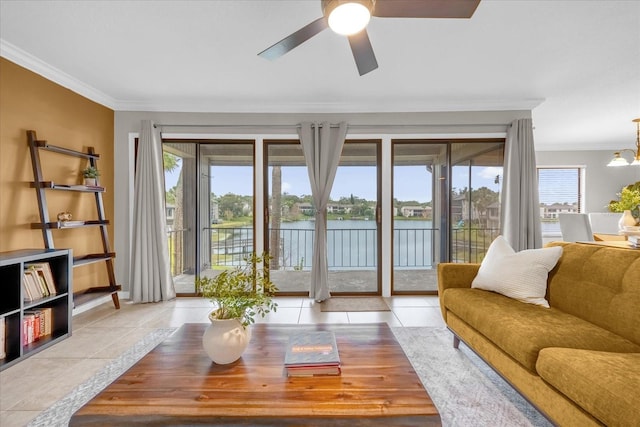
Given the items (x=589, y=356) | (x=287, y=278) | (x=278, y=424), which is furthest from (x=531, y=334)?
(x=287, y=278)

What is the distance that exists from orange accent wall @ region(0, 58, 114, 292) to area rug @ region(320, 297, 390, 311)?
8.90 ft

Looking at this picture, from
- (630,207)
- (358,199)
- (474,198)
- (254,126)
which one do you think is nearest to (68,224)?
(254,126)

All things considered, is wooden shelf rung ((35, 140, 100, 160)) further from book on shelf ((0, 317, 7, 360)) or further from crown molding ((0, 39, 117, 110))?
book on shelf ((0, 317, 7, 360))

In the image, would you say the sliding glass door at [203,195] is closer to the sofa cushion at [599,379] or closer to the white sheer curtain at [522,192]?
the white sheer curtain at [522,192]

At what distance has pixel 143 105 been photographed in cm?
401

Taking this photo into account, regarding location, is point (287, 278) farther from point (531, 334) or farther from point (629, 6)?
point (629, 6)

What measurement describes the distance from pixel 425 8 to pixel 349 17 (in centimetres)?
40

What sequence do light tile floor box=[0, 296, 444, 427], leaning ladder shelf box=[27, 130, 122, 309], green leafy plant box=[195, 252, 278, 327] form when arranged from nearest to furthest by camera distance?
green leafy plant box=[195, 252, 278, 327] → light tile floor box=[0, 296, 444, 427] → leaning ladder shelf box=[27, 130, 122, 309]

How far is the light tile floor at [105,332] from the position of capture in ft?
6.43

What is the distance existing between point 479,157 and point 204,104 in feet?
12.0

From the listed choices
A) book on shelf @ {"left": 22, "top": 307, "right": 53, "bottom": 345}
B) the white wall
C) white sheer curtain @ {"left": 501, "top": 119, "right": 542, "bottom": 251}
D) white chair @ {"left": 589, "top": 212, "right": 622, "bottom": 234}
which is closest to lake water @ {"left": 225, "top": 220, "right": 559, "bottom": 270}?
white sheer curtain @ {"left": 501, "top": 119, "right": 542, "bottom": 251}

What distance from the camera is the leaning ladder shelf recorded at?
2852 mm

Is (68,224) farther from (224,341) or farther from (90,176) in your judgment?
(224,341)

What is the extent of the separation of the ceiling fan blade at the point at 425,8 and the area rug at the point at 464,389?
6.99 ft
